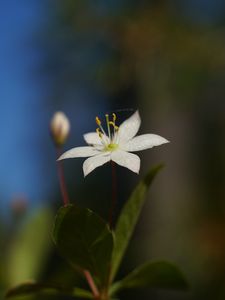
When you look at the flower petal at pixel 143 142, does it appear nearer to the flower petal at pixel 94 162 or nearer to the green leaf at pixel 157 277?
the flower petal at pixel 94 162

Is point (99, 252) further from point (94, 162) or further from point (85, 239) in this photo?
point (94, 162)

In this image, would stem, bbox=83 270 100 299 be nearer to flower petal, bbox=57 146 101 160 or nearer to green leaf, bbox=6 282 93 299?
green leaf, bbox=6 282 93 299

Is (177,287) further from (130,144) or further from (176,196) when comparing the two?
(176,196)

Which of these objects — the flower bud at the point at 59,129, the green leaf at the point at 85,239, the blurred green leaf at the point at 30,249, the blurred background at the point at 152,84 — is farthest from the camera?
the blurred background at the point at 152,84

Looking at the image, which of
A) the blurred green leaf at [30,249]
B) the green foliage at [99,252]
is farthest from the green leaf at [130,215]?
the blurred green leaf at [30,249]

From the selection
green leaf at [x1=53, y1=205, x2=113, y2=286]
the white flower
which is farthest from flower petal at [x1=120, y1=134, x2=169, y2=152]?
green leaf at [x1=53, y1=205, x2=113, y2=286]

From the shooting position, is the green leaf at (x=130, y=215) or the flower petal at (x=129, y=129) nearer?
the green leaf at (x=130, y=215)

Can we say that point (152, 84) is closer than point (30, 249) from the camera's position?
No

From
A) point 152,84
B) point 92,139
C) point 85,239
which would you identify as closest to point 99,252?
point 85,239
